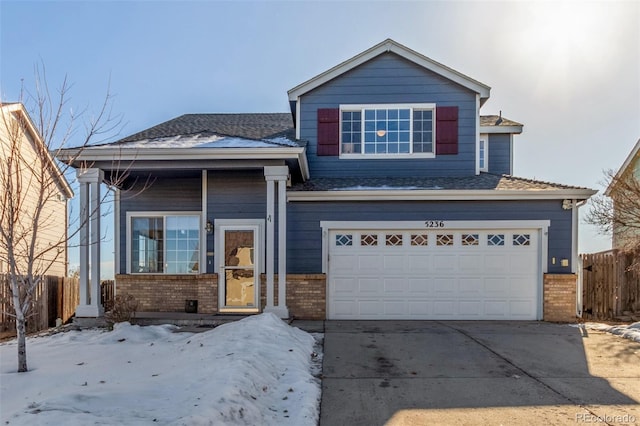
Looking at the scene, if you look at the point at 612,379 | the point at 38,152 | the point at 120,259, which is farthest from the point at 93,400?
the point at 120,259

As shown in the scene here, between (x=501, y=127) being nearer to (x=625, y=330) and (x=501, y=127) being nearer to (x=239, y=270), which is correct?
(x=625, y=330)

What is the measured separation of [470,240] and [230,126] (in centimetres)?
749

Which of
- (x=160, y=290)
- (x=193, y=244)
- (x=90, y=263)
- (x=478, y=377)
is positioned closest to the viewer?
(x=478, y=377)

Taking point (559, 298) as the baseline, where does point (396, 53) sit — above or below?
above

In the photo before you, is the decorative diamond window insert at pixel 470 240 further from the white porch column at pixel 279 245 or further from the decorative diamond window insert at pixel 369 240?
the white porch column at pixel 279 245

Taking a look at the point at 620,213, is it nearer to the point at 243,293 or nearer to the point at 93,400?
the point at 243,293

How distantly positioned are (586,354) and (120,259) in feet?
31.8

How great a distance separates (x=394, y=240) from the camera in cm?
954

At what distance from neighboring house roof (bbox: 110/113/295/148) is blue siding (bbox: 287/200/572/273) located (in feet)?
8.38

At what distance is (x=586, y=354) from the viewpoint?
6.41 metres

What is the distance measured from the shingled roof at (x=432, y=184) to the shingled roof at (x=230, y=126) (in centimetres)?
187

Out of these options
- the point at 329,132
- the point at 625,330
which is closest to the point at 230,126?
the point at 329,132

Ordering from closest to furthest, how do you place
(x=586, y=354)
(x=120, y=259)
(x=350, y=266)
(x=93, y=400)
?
(x=93, y=400) < (x=586, y=354) < (x=350, y=266) < (x=120, y=259)

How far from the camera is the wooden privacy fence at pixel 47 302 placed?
27.7 ft
